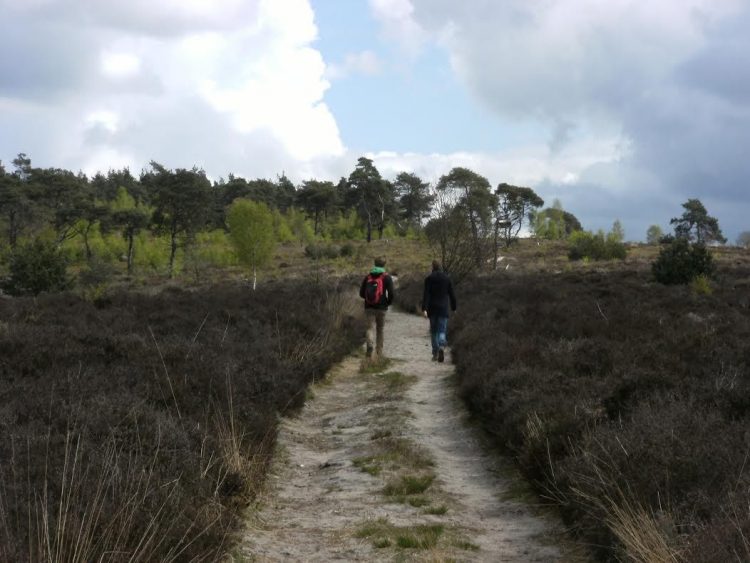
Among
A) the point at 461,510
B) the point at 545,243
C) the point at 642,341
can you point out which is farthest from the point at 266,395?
the point at 545,243

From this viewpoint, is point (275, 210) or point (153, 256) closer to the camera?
point (153, 256)

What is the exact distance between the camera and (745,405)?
6.65m

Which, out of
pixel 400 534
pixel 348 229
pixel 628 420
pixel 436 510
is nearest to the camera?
pixel 400 534

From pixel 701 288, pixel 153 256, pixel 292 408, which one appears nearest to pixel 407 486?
pixel 292 408

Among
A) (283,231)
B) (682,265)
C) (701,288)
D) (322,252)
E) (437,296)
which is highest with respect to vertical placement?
(283,231)

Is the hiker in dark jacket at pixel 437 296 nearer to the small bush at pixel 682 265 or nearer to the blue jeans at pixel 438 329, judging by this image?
the blue jeans at pixel 438 329

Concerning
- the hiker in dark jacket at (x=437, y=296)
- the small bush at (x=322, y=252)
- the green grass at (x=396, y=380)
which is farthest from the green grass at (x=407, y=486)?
the small bush at (x=322, y=252)

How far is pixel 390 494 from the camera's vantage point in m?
6.02

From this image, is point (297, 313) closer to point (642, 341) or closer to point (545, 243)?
point (642, 341)

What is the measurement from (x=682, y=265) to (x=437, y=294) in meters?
18.9

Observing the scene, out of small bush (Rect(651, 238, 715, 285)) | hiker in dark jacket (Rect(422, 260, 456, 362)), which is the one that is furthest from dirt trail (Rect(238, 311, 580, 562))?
small bush (Rect(651, 238, 715, 285))

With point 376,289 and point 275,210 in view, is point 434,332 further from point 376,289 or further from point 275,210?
point 275,210

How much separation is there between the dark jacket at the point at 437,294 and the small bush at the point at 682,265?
18.1 meters

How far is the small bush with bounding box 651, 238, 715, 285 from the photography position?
28.2 metres
